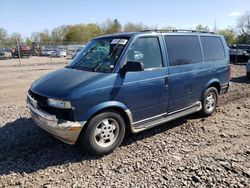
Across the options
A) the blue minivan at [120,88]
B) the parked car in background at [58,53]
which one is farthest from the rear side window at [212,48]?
the parked car in background at [58,53]

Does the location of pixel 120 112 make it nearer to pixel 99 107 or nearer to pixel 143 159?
pixel 99 107

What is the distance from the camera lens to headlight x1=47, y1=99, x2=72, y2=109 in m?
3.46

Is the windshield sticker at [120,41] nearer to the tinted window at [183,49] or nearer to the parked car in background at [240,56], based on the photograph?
the tinted window at [183,49]

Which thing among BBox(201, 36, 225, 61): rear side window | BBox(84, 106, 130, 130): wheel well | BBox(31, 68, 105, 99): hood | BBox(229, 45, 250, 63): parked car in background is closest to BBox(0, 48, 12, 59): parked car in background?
BBox(229, 45, 250, 63): parked car in background

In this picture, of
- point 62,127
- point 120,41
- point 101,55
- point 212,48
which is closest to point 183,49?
point 212,48

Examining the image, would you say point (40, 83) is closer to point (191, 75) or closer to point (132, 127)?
point (132, 127)

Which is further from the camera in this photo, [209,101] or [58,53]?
[58,53]

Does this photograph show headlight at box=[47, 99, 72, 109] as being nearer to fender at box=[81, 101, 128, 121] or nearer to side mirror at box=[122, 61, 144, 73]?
fender at box=[81, 101, 128, 121]

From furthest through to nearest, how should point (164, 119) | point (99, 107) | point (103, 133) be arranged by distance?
1. point (164, 119)
2. point (103, 133)
3. point (99, 107)

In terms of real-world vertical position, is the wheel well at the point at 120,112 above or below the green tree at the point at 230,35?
below

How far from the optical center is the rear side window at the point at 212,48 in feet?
18.1

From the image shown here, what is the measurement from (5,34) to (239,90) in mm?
57251

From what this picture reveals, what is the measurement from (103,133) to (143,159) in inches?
30.8

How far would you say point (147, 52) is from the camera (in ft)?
14.1
